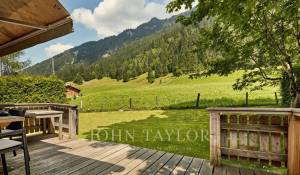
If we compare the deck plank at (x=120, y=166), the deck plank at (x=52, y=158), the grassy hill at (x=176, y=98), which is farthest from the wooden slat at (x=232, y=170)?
the grassy hill at (x=176, y=98)

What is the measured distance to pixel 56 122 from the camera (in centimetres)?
851

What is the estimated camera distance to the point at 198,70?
10.7 m

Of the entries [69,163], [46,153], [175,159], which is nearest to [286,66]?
[175,159]

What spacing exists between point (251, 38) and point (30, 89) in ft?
46.4

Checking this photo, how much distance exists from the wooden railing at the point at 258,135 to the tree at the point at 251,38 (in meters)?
2.56

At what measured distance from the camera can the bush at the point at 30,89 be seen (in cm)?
1438

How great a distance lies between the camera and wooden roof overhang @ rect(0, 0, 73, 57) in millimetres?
3408

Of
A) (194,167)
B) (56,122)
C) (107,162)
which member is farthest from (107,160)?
(56,122)

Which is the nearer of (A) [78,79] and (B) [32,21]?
(B) [32,21]

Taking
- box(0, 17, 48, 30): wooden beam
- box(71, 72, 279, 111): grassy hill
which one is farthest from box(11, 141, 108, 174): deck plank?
box(71, 72, 279, 111): grassy hill

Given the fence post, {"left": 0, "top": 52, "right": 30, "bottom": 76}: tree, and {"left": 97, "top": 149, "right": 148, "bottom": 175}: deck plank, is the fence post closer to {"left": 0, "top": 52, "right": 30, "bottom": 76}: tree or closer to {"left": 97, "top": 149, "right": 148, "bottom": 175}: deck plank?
{"left": 97, "top": 149, "right": 148, "bottom": 175}: deck plank

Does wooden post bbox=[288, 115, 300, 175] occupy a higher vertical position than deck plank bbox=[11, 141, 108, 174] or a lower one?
higher

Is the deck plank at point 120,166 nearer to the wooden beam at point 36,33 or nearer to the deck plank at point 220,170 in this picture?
the deck plank at point 220,170

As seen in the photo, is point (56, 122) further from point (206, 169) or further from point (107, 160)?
point (206, 169)
